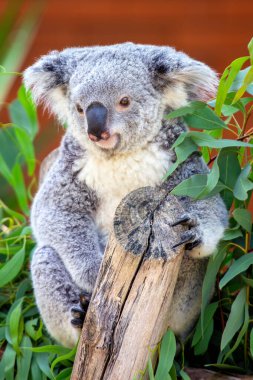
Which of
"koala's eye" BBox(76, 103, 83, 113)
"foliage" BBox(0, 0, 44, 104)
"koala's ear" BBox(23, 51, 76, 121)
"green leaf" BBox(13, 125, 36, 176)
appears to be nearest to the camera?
"foliage" BBox(0, 0, 44, 104)

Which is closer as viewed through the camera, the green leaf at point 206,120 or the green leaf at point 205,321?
the green leaf at point 206,120

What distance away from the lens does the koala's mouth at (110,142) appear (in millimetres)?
2953

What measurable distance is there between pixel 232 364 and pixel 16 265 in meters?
1.01

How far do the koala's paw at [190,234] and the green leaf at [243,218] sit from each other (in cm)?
24

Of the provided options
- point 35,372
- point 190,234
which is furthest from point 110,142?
point 35,372

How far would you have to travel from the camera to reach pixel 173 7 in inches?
252

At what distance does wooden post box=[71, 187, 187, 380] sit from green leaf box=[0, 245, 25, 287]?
747mm

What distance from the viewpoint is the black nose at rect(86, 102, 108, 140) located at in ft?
9.43

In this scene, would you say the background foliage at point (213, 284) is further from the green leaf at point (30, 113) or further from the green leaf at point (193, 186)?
the green leaf at point (30, 113)

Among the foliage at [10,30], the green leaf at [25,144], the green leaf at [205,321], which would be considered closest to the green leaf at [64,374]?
the green leaf at [205,321]

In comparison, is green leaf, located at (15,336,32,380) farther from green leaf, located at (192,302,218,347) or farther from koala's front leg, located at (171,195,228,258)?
koala's front leg, located at (171,195,228,258)

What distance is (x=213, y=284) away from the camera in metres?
3.03

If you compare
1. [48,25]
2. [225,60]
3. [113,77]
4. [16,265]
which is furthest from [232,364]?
[48,25]

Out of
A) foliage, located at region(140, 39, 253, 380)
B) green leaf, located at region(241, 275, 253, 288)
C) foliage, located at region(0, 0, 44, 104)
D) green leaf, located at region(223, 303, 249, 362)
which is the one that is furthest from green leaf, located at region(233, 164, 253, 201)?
foliage, located at region(0, 0, 44, 104)
